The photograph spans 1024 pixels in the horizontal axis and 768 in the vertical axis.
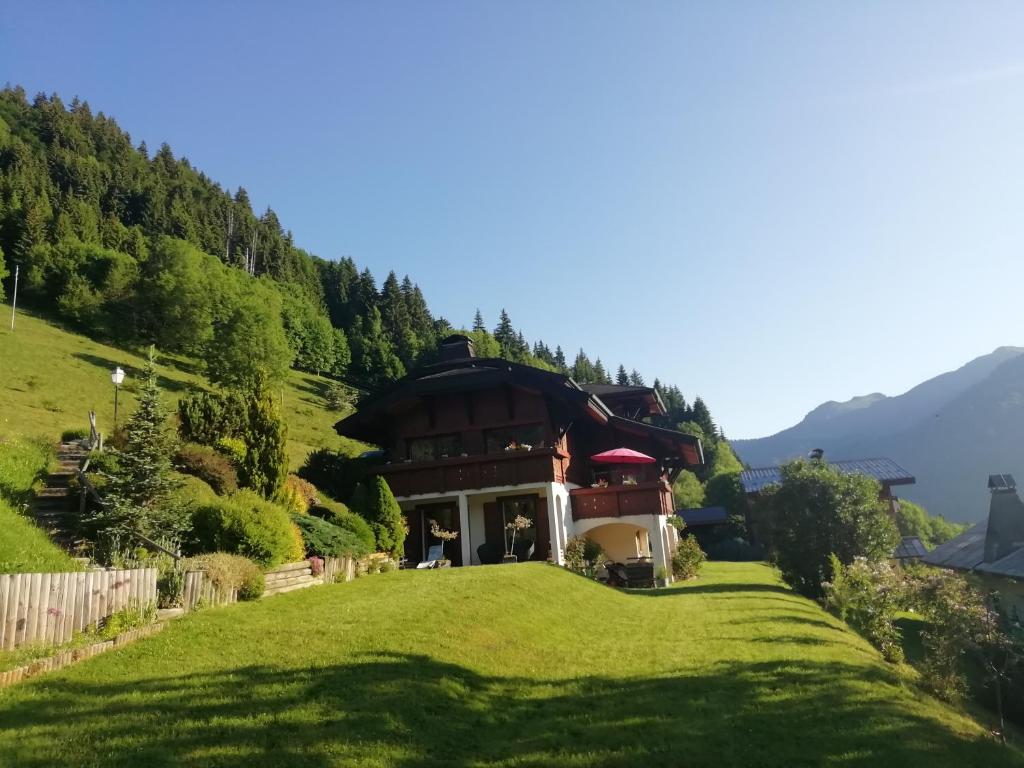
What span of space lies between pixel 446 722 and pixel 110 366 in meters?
59.2

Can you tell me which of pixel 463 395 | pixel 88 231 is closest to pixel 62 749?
pixel 463 395

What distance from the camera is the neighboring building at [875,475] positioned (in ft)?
177

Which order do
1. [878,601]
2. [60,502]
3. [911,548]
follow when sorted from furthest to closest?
[911,548]
[60,502]
[878,601]

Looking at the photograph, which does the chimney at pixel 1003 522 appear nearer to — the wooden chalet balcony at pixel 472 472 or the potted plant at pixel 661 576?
the potted plant at pixel 661 576

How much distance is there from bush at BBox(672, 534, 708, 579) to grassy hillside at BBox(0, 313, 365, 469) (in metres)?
19.9

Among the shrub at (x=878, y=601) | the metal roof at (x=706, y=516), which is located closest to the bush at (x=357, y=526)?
the shrub at (x=878, y=601)

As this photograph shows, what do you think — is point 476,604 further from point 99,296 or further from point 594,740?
point 99,296

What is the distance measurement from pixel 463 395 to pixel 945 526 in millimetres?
86801

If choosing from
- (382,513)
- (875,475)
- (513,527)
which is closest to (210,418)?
(382,513)

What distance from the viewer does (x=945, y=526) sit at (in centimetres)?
8788

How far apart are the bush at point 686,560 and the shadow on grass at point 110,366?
45.2 m

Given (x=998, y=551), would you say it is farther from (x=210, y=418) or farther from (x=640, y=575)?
(x=210, y=418)

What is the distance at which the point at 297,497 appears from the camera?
19562 millimetres

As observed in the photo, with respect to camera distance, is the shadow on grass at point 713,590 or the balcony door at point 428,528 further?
the balcony door at point 428,528
